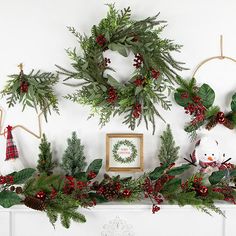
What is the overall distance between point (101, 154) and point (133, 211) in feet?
1.05

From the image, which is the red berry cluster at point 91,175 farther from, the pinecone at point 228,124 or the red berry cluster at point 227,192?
the pinecone at point 228,124

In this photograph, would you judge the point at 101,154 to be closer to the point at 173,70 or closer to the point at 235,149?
the point at 173,70

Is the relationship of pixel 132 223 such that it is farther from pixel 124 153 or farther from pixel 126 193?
pixel 124 153

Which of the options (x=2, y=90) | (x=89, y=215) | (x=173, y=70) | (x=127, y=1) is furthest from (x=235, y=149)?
(x=2, y=90)

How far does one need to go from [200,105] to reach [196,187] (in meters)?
0.39

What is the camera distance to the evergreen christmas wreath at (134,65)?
5.76ft

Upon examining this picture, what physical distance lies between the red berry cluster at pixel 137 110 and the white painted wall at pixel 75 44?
133 mm

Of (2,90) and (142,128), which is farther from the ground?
(2,90)

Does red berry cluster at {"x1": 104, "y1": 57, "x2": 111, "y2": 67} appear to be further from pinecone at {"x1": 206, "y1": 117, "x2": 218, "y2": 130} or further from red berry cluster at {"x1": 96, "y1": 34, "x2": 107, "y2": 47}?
pinecone at {"x1": 206, "y1": 117, "x2": 218, "y2": 130}

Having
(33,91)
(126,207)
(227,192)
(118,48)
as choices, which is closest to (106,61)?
(118,48)

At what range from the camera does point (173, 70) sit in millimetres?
1862

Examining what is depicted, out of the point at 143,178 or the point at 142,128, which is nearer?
the point at 143,178

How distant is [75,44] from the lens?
1836 mm

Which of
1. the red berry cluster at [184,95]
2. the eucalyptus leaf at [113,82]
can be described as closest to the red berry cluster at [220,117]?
the red berry cluster at [184,95]
